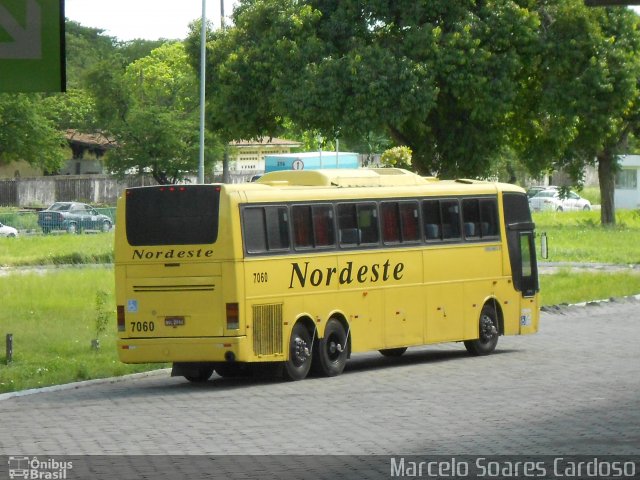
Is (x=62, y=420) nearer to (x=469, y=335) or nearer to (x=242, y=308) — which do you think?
(x=242, y=308)

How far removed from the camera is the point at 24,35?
59.9 ft

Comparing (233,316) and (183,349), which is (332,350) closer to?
(233,316)

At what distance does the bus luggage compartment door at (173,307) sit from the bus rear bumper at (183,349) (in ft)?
0.28

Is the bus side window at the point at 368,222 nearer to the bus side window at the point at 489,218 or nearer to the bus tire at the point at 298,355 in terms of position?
the bus tire at the point at 298,355

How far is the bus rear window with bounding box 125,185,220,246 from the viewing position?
790 inches

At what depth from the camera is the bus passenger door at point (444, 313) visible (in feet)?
76.8


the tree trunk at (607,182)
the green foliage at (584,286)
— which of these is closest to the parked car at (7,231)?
the tree trunk at (607,182)

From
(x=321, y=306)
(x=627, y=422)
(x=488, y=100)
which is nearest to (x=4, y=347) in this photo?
(x=321, y=306)

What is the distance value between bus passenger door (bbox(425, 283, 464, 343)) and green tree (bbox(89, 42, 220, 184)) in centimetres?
5595

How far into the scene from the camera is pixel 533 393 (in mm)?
17609

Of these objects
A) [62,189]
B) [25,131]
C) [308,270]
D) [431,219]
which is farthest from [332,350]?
[62,189]

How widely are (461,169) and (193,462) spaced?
45.6 m

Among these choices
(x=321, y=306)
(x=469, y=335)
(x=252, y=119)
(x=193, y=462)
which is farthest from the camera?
(x=252, y=119)

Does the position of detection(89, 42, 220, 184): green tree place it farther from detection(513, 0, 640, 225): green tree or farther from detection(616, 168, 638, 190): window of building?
detection(616, 168, 638, 190): window of building
